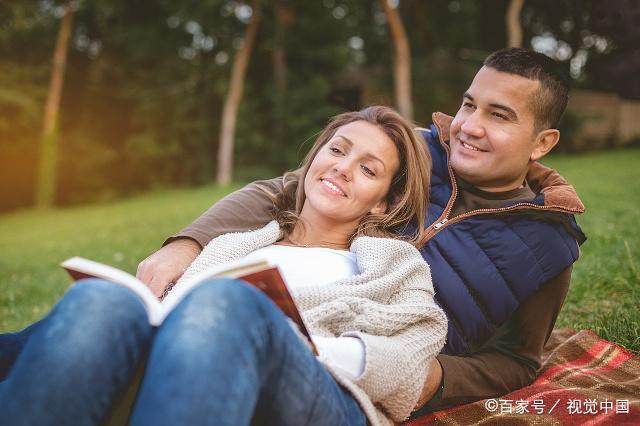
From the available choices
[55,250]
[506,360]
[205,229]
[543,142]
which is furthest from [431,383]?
[55,250]

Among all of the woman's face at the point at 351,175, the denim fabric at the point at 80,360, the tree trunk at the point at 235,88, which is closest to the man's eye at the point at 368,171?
the woman's face at the point at 351,175

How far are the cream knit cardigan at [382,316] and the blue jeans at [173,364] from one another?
11.4 inches

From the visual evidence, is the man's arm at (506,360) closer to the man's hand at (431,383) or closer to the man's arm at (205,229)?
the man's hand at (431,383)

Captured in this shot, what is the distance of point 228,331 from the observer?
4.85 feet

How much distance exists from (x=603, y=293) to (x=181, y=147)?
2290 centimetres

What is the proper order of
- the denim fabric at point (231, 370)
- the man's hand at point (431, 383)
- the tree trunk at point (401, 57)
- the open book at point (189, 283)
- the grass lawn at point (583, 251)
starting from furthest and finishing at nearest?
1. the tree trunk at point (401, 57)
2. the grass lawn at point (583, 251)
3. the man's hand at point (431, 383)
4. the open book at point (189, 283)
5. the denim fabric at point (231, 370)

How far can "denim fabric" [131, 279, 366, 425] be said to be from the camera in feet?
4.49

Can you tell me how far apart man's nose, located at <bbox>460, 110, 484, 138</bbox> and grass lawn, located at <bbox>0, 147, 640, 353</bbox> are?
4.98 ft

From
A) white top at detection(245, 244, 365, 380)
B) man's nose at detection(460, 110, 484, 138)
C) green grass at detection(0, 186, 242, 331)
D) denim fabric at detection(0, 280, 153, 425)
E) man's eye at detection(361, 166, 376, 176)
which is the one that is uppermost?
man's nose at detection(460, 110, 484, 138)

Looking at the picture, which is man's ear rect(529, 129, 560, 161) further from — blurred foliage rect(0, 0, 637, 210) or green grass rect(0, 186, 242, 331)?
blurred foliage rect(0, 0, 637, 210)

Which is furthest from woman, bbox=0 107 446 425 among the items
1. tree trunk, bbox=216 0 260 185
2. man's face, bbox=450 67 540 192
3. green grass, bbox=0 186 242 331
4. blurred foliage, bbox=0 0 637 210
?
blurred foliage, bbox=0 0 637 210

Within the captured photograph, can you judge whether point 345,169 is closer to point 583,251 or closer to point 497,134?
point 497,134

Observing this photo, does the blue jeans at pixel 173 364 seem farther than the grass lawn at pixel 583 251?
No

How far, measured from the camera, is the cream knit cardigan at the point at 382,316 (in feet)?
6.34
